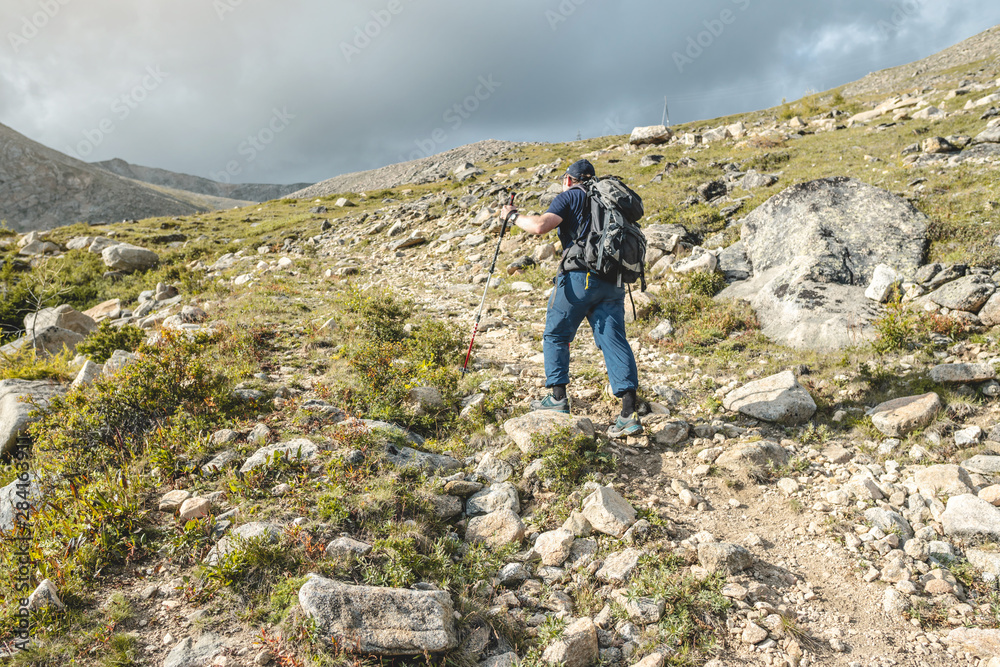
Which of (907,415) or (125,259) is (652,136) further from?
(907,415)

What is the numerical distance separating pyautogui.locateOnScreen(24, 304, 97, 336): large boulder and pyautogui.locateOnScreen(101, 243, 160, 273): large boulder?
9.46 meters

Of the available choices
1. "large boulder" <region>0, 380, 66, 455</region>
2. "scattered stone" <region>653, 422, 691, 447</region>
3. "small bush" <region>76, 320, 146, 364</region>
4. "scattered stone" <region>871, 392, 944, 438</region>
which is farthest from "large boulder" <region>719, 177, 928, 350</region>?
"small bush" <region>76, 320, 146, 364</region>

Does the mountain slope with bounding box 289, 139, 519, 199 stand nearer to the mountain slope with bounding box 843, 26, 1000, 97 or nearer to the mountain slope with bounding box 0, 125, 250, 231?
the mountain slope with bounding box 0, 125, 250, 231

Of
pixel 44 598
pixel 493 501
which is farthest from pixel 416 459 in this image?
pixel 44 598

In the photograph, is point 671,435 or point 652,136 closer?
point 671,435

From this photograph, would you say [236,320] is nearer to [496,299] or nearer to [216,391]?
[216,391]

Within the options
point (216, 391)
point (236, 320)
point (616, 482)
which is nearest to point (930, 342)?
point (616, 482)

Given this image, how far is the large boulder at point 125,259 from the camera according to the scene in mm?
18844

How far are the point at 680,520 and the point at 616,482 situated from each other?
0.68 meters

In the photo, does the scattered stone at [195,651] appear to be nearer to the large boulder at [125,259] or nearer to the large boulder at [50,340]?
the large boulder at [50,340]

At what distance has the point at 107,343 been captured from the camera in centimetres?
814

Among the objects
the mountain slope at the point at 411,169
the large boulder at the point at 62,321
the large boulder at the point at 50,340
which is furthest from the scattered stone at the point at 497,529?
the mountain slope at the point at 411,169

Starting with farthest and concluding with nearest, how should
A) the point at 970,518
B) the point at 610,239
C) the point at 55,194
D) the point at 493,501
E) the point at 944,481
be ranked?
the point at 55,194
the point at 610,239
the point at 493,501
the point at 944,481
the point at 970,518

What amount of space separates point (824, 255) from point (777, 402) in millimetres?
4374
